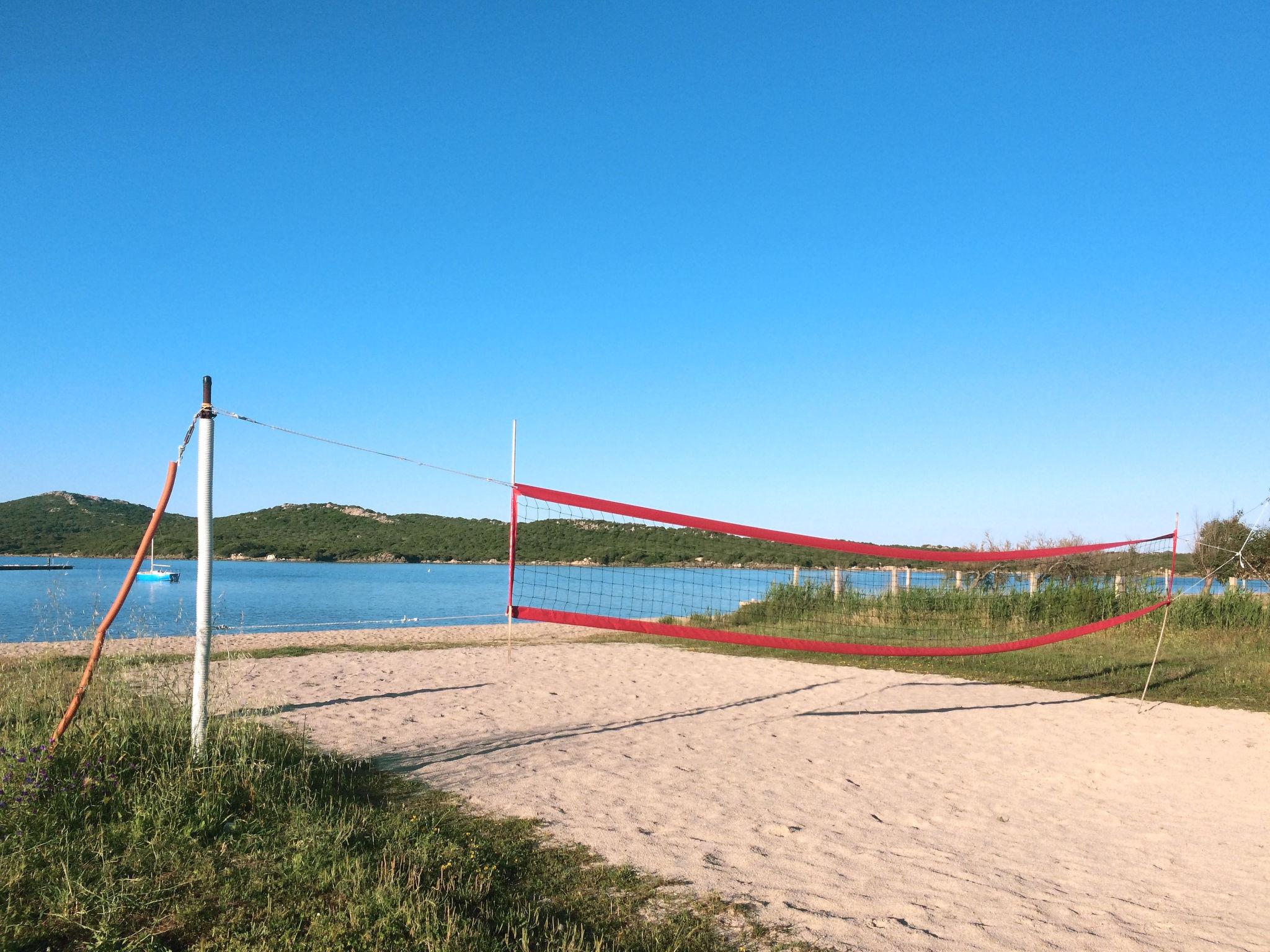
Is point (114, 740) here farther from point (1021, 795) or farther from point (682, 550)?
point (682, 550)

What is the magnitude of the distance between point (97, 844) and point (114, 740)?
1011 mm

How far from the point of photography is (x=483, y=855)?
3631 millimetres

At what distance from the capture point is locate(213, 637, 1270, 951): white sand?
346cm

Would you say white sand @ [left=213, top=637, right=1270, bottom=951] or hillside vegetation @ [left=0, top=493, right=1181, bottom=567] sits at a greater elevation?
hillside vegetation @ [left=0, top=493, right=1181, bottom=567]

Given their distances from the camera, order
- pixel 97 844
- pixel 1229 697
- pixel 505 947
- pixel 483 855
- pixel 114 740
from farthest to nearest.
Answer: pixel 1229 697, pixel 114 740, pixel 483 855, pixel 97 844, pixel 505 947

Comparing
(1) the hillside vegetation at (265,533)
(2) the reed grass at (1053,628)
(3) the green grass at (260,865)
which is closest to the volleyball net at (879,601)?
(2) the reed grass at (1053,628)

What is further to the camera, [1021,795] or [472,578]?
[472,578]

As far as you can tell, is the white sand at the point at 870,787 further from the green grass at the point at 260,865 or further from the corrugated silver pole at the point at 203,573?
the corrugated silver pole at the point at 203,573

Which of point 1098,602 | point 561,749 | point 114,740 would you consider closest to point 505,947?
point 114,740

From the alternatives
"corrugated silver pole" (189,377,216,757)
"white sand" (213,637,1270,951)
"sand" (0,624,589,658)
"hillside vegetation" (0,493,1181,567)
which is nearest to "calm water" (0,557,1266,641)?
"sand" (0,624,589,658)

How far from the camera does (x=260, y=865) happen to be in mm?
3223

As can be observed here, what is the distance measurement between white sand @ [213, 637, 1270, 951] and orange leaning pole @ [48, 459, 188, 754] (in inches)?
74.3

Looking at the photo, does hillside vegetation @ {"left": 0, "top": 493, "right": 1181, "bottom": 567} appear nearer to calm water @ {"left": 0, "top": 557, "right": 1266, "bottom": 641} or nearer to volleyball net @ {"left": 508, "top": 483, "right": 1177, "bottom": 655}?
calm water @ {"left": 0, "top": 557, "right": 1266, "bottom": 641}

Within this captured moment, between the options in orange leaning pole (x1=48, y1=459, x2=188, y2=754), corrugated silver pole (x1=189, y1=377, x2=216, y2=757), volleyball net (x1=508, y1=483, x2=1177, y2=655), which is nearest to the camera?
orange leaning pole (x1=48, y1=459, x2=188, y2=754)
